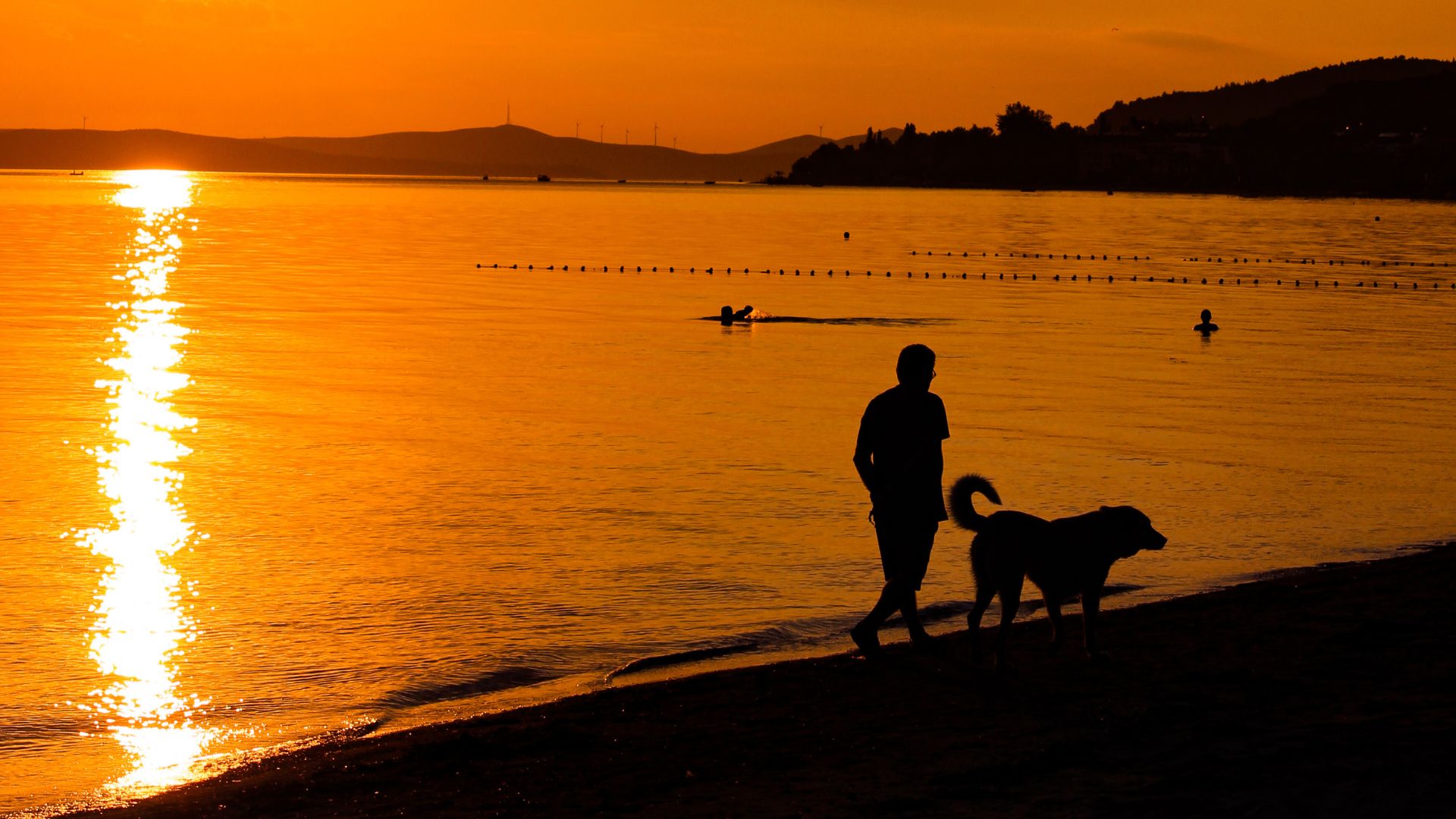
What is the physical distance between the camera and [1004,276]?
6425 cm

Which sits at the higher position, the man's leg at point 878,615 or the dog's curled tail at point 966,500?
the dog's curled tail at point 966,500

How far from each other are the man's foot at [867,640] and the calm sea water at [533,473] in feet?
4.99

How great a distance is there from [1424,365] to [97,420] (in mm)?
24747

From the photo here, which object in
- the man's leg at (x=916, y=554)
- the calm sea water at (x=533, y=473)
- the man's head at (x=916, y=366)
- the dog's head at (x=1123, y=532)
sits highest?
the man's head at (x=916, y=366)

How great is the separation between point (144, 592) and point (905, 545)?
22.5 feet

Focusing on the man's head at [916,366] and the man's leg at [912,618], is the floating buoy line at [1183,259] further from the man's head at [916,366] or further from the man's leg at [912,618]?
the man's head at [916,366]

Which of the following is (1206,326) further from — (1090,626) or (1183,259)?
(1183,259)

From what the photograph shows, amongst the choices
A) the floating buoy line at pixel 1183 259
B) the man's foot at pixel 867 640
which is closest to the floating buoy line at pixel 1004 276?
the floating buoy line at pixel 1183 259

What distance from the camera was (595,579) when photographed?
558 inches

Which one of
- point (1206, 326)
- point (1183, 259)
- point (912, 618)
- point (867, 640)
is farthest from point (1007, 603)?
point (1183, 259)

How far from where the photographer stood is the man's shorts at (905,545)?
393 inches

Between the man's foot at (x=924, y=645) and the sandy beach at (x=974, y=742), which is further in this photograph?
the man's foot at (x=924, y=645)

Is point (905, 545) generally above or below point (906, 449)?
below

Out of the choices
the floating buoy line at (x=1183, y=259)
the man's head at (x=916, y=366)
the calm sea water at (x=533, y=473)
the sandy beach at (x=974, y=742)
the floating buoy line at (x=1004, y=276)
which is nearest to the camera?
the sandy beach at (x=974, y=742)
